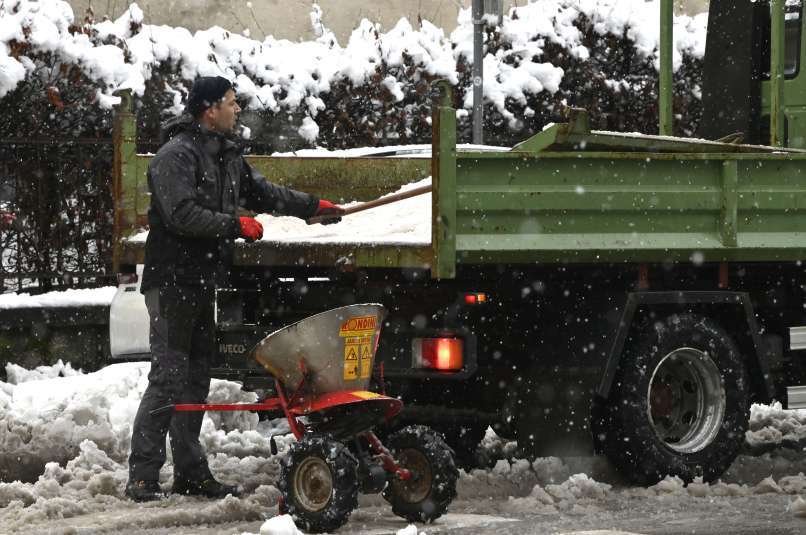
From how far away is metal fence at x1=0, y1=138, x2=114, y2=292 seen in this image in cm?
1260

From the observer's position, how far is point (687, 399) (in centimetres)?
869

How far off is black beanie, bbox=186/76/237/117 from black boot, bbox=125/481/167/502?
5.52 feet

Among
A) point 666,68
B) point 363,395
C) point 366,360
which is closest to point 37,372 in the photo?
point 666,68

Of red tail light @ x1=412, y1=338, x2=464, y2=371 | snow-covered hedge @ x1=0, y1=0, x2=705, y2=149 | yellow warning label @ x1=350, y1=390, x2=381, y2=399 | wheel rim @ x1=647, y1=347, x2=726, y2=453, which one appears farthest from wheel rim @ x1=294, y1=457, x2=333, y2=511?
snow-covered hedge @ x1=0, y1=0, x2=705, y2=149

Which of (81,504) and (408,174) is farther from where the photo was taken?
(408,174)

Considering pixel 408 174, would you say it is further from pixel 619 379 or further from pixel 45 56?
pixel 45 56

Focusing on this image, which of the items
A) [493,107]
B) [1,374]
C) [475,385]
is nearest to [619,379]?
[475,385]

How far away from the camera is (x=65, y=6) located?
12.9 meters

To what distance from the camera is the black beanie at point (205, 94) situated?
8.02 metres

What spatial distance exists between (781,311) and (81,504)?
153 inches

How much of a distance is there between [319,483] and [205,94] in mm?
1994

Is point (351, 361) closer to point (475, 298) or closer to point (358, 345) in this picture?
point (358, 345)

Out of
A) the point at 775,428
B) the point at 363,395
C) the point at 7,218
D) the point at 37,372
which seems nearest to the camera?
the point at 363,395

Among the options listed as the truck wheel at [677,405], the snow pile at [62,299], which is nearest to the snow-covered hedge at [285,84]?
the snow pile at [62,299]
